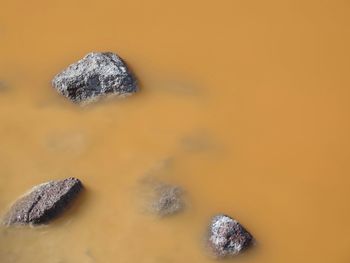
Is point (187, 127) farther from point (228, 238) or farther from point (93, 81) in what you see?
point (228, 238)

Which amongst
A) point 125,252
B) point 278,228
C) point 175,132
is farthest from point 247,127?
point 125,252

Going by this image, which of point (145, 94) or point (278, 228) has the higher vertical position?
point (145, 94)

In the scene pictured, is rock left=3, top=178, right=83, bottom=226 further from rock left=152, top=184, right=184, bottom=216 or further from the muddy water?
rock left=152, top=184, right=184, bottom=216

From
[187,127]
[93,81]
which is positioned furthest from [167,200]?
[93,81]

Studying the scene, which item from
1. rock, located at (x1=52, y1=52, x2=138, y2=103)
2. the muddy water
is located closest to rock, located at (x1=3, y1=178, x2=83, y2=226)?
the muddy water

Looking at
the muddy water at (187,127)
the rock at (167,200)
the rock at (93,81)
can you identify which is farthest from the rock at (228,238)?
the rock at (93,81)

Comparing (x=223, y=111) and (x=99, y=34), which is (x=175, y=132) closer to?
(x=223, y=111)
